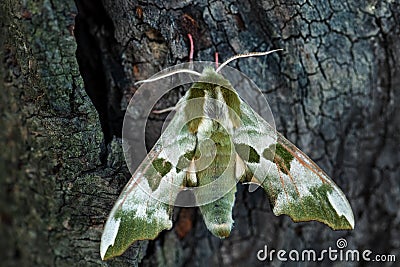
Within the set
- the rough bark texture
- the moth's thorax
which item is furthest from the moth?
the rough bark texture

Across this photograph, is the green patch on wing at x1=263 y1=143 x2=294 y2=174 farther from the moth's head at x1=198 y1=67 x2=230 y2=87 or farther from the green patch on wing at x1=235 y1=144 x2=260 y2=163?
the moth's head at x1=198 y1=67 x2=230 y2=87

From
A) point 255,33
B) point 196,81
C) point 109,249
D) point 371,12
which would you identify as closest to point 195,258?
point 109,249

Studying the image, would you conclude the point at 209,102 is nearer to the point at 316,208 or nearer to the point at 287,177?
the point at 287,177

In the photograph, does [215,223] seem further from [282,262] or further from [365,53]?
[365,53]

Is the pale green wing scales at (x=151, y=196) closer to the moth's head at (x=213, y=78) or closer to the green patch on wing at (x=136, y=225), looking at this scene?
the green patch on wing at (x=136, y=225)

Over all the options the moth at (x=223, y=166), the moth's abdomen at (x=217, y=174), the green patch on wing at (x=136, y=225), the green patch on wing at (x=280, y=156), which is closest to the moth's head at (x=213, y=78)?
the moth at (x=223, y=166)

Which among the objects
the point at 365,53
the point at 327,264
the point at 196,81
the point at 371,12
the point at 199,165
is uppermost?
the point at 371,12
